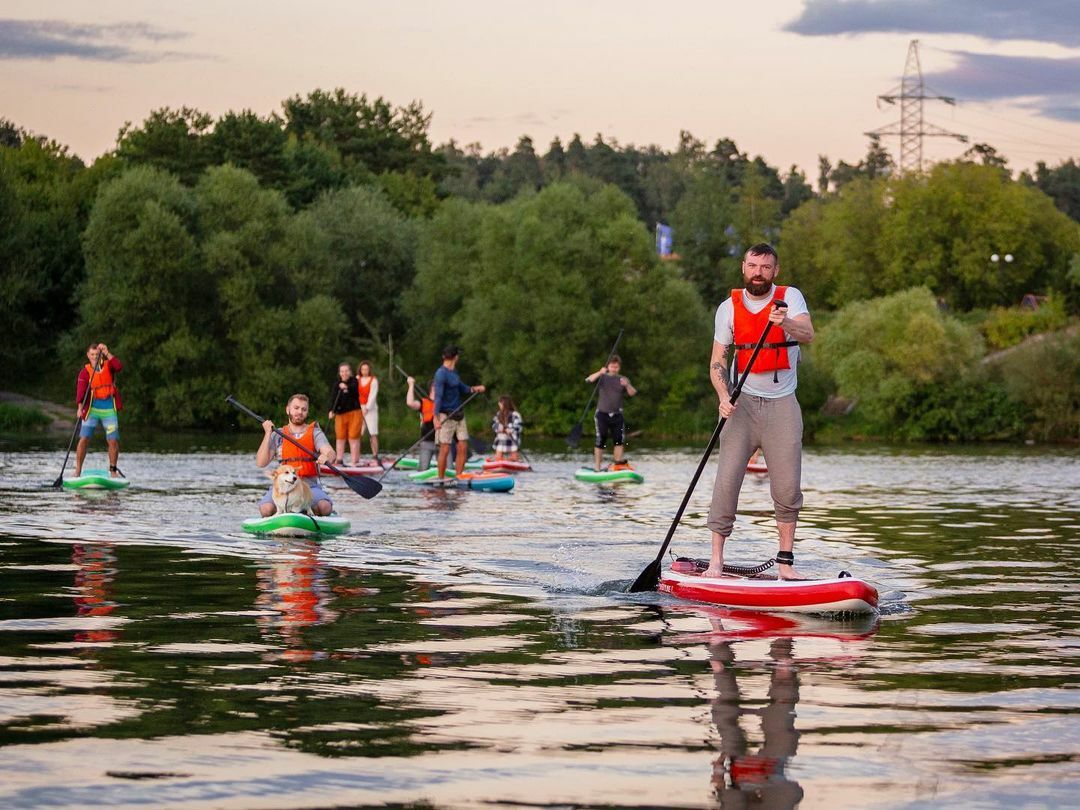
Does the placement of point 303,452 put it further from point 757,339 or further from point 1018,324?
point 1018,324

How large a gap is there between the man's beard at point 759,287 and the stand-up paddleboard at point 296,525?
6.10 m

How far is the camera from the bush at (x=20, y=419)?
5578 centimetres

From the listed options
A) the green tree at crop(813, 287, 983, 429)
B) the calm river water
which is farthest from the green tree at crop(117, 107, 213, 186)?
the calm river water

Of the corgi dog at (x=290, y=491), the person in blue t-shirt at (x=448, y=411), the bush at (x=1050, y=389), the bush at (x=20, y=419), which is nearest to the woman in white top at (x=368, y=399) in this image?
the person in blue t-shirt at (x=448, y=411)

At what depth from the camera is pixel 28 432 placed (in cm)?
5347

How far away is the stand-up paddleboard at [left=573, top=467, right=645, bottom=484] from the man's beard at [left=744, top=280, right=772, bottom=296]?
→ 51.8 feet

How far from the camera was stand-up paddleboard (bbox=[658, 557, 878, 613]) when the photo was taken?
33.7 ft

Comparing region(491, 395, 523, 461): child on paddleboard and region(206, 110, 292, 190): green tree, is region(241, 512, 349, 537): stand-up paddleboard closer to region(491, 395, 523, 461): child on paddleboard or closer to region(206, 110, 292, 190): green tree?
region(491, 395, 523, 461): child on paddleboard

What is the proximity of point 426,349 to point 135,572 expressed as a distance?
59509 mm

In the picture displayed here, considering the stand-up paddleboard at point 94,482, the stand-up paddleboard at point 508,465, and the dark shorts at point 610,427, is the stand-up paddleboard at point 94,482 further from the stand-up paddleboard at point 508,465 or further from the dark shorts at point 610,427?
the stand-up paddleboard at point 508,465

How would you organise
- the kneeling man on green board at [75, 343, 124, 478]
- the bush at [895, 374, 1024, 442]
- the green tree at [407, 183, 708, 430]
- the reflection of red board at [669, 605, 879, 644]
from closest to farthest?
1. the reflection of red board at [669, 605, 879, 644]
2. the kneeling man on green board at [75, 343, 124, 478]
3. the bush at [895, 374, 1024, 442]
4. the green tree at [407, 183, 708, 430]

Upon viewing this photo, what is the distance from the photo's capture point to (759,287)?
11.0 metres

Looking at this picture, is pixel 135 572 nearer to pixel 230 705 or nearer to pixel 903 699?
pixel 230 705

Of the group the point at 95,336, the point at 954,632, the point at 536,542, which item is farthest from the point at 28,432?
the point at 954,632
